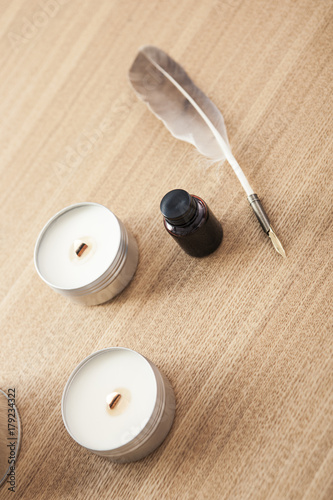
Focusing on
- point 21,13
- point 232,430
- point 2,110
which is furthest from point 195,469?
point 21,13

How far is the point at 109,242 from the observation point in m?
0.64

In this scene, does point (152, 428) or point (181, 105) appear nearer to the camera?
point (152, 428)

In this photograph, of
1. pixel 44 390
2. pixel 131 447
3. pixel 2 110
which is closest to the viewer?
pixel 131 447

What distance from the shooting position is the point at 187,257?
2.15ft

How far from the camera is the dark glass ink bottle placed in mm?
545

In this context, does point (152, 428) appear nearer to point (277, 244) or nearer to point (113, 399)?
point (113, 399)

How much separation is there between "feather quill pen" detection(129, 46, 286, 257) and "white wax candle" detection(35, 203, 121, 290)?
19 centimetres

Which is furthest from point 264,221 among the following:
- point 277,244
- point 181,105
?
point 181,105

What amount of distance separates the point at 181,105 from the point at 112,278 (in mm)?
314

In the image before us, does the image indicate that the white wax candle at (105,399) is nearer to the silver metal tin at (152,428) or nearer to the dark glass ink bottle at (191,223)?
the silver metal tin at (152,428)

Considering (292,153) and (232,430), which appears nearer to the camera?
(232,430)

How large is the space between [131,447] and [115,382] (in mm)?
82

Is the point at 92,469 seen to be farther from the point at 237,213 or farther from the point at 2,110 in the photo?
the point at 2,110

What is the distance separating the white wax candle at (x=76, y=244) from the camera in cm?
63
